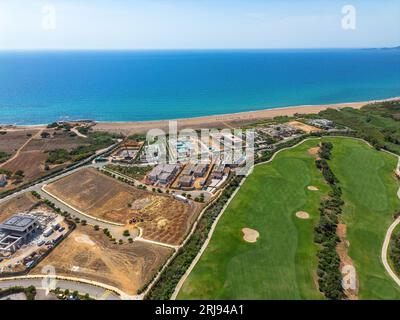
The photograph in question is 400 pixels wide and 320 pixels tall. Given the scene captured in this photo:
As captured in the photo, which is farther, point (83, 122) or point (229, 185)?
point (83, 122)

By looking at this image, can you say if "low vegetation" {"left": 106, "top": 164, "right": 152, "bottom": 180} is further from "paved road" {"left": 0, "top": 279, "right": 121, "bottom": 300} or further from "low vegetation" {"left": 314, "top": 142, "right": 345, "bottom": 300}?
"low vegetation" {"left": 314, "top": 142, "right": 345, "bottom": 300}

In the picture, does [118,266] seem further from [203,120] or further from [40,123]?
[40,123]

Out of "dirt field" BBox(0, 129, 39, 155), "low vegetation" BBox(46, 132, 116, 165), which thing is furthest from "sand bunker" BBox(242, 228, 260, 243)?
"dirt field" BBox(0, 129, 39, 155)

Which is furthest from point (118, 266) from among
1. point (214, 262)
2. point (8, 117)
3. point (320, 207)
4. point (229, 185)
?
point (8, 117)

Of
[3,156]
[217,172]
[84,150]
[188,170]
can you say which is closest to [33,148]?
[3,156]

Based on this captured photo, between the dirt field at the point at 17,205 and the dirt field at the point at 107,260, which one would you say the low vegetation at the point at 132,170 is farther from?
the dirt field at the point at 107,260

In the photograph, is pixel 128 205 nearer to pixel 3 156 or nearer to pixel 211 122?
pixel 3 156
